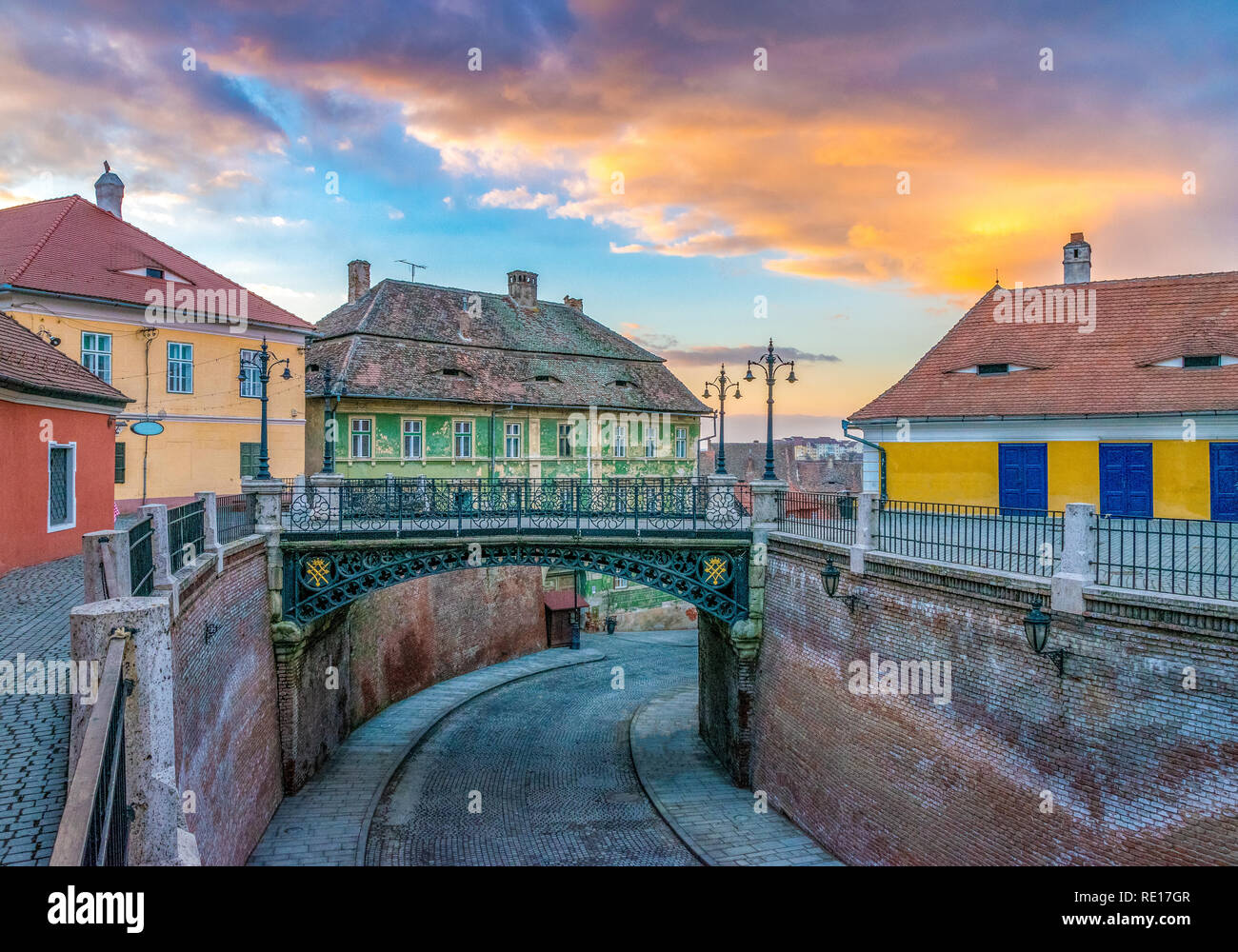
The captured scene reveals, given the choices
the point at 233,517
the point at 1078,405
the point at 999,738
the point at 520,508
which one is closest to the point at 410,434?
A: the point at 520,508

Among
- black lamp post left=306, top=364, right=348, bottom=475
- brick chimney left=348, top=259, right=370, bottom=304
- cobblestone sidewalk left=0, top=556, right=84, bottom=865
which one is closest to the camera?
cobblestone sidewalk left=0, top=556, right=84, bottom=865

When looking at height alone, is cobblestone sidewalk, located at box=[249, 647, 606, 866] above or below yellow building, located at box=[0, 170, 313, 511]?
below

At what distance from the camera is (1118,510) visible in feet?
61.1

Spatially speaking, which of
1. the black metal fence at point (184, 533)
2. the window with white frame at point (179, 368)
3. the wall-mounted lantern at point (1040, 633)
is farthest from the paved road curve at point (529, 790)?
Result: the window with white frame at point (179, 368)

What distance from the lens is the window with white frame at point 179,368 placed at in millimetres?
23641

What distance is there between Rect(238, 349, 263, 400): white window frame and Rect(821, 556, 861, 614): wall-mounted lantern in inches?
783

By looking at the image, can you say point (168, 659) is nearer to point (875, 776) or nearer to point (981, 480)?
point (875, 776)

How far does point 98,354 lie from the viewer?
22062 millimetres

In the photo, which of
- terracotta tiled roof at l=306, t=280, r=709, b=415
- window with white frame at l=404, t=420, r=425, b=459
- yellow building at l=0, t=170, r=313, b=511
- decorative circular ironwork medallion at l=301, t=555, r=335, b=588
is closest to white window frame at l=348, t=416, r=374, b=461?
terracotta tiled roof at l=306, t=280, r=709, b=415

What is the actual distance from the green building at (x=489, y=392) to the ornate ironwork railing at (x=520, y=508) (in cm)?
884

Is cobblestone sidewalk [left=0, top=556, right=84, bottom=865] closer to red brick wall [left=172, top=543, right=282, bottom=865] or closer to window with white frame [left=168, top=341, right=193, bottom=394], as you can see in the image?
red brick wall [left=172, top=543, right=282, bottom=865]

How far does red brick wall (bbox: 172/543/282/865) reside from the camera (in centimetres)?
A: 1019

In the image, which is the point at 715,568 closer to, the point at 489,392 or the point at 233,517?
the point at 233,517

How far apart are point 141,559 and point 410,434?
2170 cm
